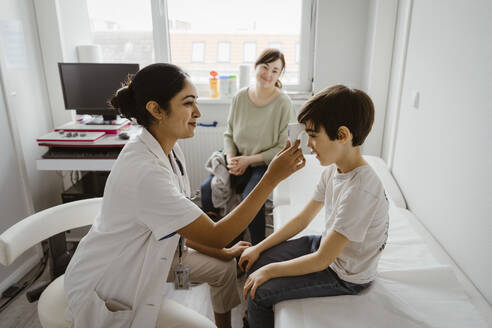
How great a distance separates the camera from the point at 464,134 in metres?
1.22

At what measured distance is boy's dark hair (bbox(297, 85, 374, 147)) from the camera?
41.6 inches

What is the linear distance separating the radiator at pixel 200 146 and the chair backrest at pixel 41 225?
133 cm

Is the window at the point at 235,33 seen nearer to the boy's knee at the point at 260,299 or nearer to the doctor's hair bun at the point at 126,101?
the doctor's hair bun at the point at 126,101

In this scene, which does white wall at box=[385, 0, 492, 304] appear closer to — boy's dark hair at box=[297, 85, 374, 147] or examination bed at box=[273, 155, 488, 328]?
examination bed at box=[273, 155, 488, 328]

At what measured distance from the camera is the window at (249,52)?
279 cm

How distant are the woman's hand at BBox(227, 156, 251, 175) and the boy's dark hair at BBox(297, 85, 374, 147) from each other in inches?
40.4

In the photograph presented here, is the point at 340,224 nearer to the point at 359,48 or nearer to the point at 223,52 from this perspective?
the point at 359,48

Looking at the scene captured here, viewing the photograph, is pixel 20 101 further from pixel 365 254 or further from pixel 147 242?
pixel 365 254

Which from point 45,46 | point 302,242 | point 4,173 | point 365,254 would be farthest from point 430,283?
point 45,46

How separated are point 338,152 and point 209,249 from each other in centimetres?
63

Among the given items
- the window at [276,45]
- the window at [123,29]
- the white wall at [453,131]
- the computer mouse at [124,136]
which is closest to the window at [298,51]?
the window at [276,45]

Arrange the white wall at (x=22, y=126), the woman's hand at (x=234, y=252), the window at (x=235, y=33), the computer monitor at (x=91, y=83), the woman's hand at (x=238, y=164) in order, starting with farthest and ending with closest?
the window at (x=235, y=33), the computer monitor at (x=91, y=83), the woman's hand at (x=238, y=164), the white wall at (x=22, y=126), the woman's hand at (x=234, y=252)

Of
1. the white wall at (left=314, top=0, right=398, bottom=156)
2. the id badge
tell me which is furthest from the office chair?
the white wall at (left=314, top=0, right=398, bottom=156)

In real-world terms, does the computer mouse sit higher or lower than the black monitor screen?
lower
